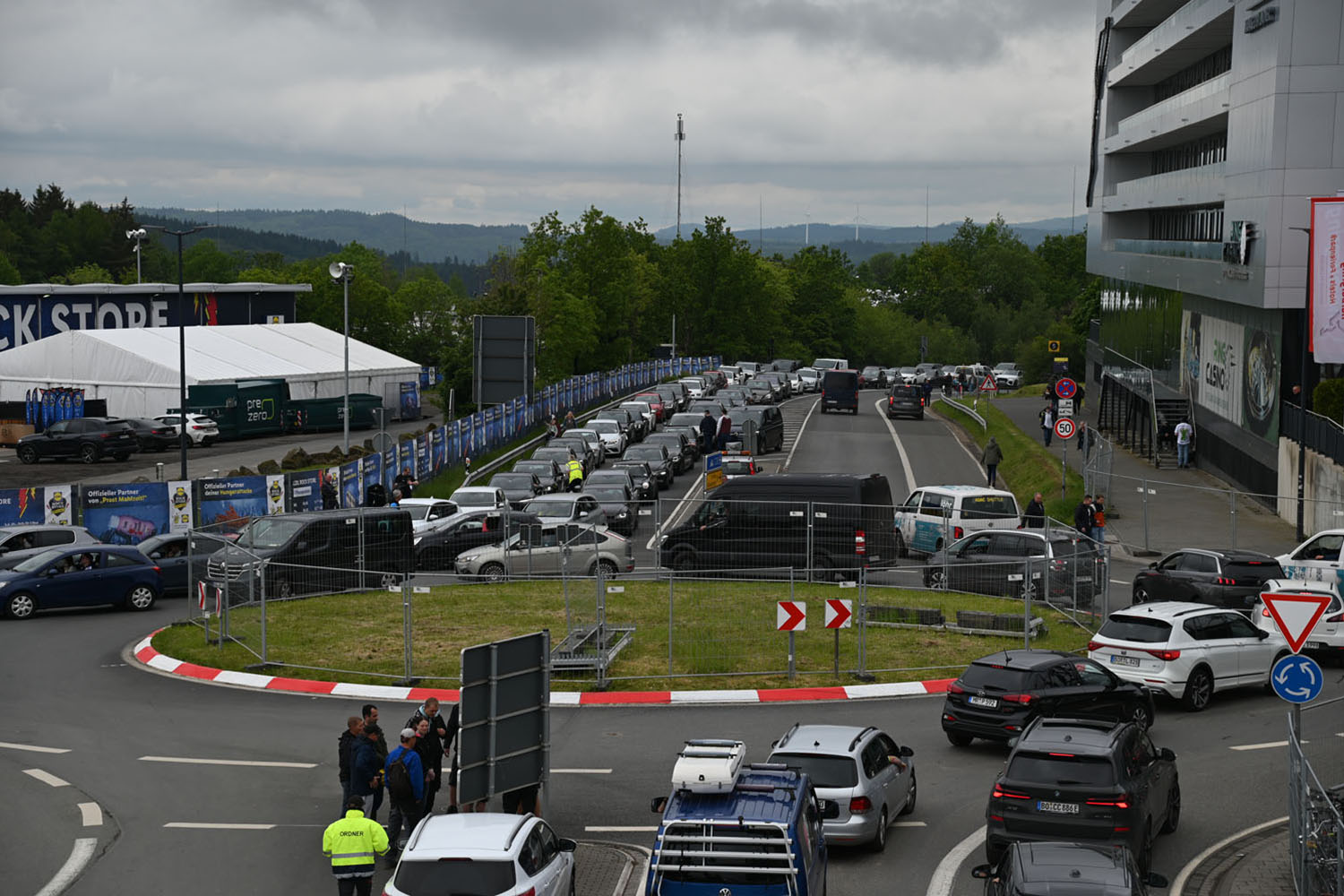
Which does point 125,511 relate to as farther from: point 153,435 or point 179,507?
point 153,435

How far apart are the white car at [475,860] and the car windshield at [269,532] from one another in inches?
683

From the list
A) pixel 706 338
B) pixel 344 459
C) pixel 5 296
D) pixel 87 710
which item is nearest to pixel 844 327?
pixel 706 338

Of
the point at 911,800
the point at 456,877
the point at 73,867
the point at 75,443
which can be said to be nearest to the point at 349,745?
the point at 73,867

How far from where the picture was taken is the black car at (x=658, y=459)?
158ft

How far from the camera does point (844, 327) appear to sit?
154 m

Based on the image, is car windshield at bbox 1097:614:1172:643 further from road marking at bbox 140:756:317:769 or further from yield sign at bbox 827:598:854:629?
road marking at bbox 140:756:317:769

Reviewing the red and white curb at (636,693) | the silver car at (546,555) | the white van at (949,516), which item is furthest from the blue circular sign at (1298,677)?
the white van at (949,516)

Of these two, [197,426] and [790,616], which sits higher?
[790,616]

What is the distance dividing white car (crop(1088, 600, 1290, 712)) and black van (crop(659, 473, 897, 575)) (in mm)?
8569

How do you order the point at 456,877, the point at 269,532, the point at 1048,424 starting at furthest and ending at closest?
the point at 1048,424
the point at 269,532
the point at 456,877

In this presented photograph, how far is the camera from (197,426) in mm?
63562

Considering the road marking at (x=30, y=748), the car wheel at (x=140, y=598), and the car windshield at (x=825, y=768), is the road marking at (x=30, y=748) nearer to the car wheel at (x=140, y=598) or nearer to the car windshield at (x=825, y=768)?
the car windshield at (x=825, y=768)

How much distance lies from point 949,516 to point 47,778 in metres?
21.4

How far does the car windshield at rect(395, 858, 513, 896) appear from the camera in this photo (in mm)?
11070
